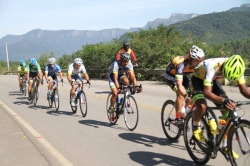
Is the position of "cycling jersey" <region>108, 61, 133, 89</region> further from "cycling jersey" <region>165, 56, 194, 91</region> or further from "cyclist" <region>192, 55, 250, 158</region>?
"cyclist" <region>192, 55, 250, 158</region>

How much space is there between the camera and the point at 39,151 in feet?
20.9

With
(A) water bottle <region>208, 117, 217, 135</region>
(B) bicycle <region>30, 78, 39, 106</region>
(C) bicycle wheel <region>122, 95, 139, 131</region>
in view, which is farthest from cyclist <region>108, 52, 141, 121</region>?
(B) bicycle <region>30, 78, 39, 106</region>

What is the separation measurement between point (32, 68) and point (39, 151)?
28.4 feet

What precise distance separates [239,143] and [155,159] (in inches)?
66.7

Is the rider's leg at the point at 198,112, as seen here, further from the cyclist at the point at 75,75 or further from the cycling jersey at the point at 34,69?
the cycling jersey at the point at 34,69

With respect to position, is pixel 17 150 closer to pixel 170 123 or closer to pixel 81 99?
pixel 170 123

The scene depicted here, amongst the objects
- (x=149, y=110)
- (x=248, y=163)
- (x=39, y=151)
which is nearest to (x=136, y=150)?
(x=39, y=151)

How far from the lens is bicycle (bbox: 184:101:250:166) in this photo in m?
4.16

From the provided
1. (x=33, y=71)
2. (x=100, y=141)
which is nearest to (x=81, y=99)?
(x=100, y=141)

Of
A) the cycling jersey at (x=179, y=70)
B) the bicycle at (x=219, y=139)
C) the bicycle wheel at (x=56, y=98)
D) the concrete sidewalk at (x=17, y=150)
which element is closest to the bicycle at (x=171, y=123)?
the cycling jersey at (x=179, y=70)

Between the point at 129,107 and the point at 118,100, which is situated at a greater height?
the point at 118,100

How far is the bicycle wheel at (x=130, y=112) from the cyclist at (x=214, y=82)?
2.88 metres

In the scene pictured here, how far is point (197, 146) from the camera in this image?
16.7 ft

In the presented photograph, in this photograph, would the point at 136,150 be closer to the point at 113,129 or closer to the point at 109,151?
the point at 109,151
